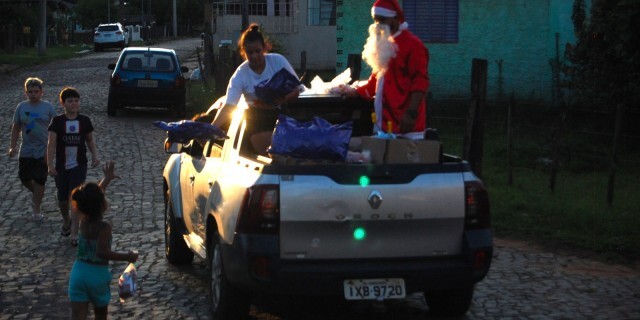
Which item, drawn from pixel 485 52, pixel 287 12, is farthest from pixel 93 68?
pixel 485 52

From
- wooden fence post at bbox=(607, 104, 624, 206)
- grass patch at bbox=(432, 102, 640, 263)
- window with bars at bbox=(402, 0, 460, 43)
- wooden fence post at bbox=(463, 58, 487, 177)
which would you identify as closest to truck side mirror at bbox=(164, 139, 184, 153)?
grass patch at bbox=(432, 102, 640, 263)

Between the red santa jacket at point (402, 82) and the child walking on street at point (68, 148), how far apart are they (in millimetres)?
3501

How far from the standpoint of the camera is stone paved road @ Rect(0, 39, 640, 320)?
27.0ft

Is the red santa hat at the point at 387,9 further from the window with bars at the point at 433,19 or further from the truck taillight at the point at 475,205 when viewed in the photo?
the window with bars at the point at 433,19

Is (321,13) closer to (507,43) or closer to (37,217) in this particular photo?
(507,43)

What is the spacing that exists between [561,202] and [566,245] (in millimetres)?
2505

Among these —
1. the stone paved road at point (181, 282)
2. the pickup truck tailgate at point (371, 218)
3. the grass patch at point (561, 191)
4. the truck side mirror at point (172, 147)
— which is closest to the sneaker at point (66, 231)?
the stone paved road at point (181, 282)

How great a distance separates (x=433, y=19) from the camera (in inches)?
1003

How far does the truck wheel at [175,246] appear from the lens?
9.78m

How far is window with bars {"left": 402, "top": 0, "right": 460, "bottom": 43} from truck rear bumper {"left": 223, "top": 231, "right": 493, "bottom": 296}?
18.4 metres

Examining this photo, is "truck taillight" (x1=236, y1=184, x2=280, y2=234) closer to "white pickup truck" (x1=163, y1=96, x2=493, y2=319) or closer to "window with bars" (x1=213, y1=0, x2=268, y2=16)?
"white pickup truck" (x1=163, y1=96, x2=493, y2=319)

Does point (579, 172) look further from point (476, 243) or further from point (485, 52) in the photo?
point (476, 243)

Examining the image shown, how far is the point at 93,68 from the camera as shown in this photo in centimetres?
4562

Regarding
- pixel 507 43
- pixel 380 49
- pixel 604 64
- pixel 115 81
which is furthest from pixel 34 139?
pixel 507 43
